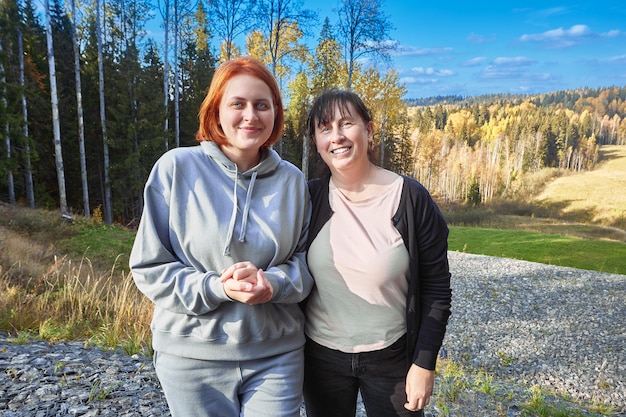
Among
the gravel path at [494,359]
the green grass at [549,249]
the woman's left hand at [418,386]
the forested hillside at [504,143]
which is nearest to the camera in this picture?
the woman's left hand at [418,386]

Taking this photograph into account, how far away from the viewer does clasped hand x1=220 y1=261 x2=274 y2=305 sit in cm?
123

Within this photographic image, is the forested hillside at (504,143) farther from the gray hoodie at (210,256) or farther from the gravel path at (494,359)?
the gray hoodie at (210,256)

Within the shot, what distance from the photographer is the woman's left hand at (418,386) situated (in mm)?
1449

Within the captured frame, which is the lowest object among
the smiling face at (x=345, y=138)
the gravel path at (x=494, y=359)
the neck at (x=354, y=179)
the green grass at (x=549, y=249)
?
the green grass at (x=549, y=249)

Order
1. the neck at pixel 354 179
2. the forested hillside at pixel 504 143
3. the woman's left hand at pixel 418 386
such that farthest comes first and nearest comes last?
the forested hillside at pixel 504 143, the neck at pixel 354 179, the woman's left hand at pixel 418 386

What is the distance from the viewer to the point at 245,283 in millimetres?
1225

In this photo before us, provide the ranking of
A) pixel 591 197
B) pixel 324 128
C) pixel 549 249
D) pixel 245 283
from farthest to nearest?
pixel 591 197 → pixel 549 249 → pixel 324 128 → pixel 245 283

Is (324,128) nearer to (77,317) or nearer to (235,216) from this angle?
(235,216)

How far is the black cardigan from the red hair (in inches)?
24.1

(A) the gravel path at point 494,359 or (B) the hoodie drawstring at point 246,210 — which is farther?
(A) the gravel path at point 494,359

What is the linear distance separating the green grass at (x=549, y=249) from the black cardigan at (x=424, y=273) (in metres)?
12.4

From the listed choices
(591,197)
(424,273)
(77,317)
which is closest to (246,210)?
(424,273)

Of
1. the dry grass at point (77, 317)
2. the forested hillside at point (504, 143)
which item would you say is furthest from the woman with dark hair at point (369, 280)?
the forested hillside at point (504, 143)

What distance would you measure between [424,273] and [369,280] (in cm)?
21
